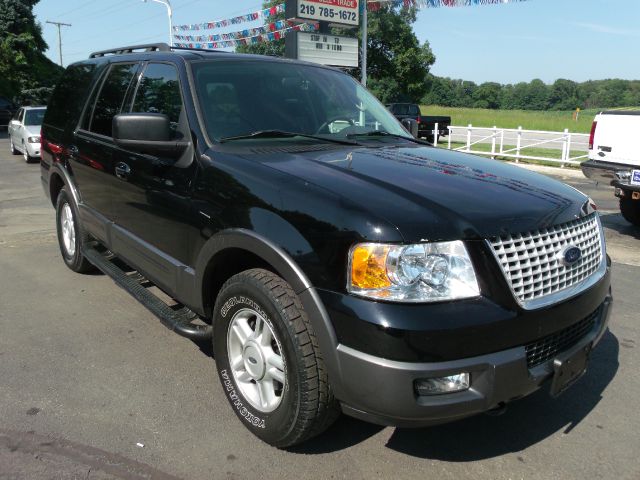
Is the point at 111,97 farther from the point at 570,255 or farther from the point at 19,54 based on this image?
the point at 19,54

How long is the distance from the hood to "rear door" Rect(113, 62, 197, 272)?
24.3 inches

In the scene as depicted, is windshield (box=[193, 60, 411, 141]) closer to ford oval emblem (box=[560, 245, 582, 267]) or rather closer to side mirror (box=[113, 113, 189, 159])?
side mirror (box=[113, 113, 189, 159])

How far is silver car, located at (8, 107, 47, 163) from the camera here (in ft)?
48.6

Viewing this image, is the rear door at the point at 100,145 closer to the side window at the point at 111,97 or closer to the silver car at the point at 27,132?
the side window at the point at 111,97

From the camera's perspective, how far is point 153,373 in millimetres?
3508

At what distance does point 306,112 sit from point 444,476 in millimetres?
2271

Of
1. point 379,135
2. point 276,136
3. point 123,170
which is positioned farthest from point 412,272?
point 123,170

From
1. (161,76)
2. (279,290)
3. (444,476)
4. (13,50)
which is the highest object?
(13,50)

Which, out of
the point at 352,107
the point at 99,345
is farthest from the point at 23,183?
the point at 352,107

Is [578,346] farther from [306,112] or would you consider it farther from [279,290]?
[306,112]

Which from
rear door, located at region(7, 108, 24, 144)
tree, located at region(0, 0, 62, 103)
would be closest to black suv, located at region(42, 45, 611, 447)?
rear door, located at region(7, 108, 24, 144)

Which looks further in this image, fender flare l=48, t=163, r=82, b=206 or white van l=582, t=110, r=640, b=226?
white van l=582, t=110, r=640, b=226

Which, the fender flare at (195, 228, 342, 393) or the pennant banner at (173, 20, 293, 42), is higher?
the pennant banner at (173, 20, 293, 42)

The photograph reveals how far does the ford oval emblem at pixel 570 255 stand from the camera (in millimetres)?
2484
